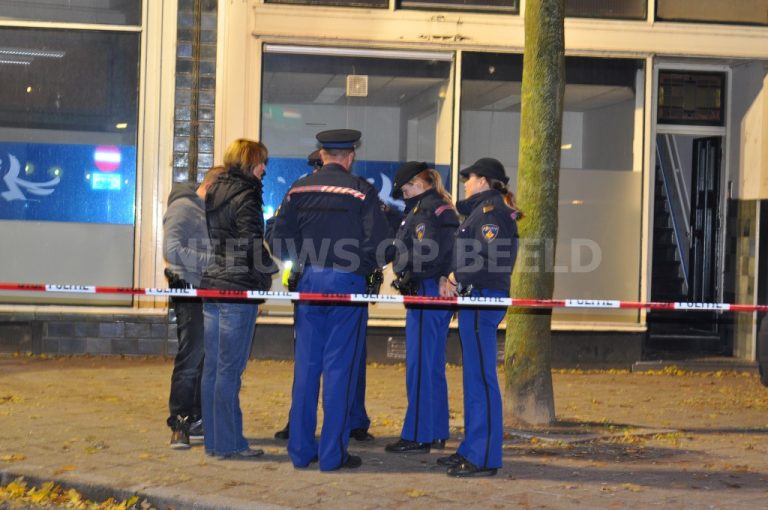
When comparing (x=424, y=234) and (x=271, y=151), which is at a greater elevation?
(x=271, y=151)

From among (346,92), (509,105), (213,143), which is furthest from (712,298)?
(213,143)

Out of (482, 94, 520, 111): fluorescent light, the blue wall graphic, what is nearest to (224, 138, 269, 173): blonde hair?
the blue wall graphic

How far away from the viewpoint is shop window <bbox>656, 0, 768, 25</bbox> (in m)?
12.9

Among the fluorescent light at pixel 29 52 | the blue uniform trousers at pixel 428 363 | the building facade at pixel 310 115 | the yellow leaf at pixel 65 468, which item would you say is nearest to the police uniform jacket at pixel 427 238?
the blue uniform trousers at pixel 428 363

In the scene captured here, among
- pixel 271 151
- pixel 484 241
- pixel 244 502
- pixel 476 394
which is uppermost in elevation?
pixel 271 151

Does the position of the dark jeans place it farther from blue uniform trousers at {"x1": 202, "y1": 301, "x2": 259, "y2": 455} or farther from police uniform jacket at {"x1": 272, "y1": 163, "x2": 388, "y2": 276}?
police uniform jacket at {"x1": 272, "y1": 163, "x2": 388, "y2": 276}

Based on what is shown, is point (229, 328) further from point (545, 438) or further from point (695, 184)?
point (695, 184)

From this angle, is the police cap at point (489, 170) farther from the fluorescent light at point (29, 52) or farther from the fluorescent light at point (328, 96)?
the fluorescent light at point (29, 52)

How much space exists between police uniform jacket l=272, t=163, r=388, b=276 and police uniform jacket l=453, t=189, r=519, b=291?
525 millimetres

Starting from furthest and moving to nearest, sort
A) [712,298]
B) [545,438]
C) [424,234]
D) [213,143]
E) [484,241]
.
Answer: [712,298] → [213,143] → [545,438] → [424,234] → [484,241]

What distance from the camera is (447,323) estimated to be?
25.5 ft

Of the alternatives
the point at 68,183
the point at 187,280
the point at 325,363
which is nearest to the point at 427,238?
the point at 325,363

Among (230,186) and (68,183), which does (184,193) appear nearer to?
(230,186)

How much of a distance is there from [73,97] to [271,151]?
223 centimetres
